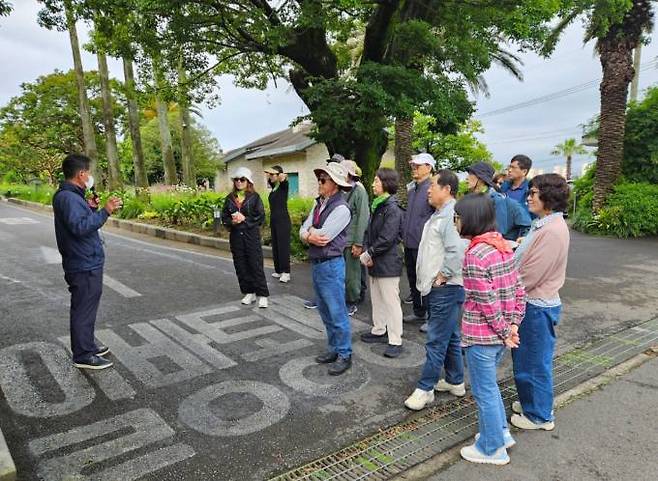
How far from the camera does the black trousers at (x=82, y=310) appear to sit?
389cm

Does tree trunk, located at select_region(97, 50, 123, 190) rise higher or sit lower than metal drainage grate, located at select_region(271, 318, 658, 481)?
higher

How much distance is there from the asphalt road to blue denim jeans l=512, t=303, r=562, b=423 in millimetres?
917

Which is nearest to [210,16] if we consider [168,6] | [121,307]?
[168,6]

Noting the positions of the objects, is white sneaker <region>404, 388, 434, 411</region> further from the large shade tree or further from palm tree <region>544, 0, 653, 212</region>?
palm tree <region>544, 0, 653, 212</region>

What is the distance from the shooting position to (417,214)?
491cm

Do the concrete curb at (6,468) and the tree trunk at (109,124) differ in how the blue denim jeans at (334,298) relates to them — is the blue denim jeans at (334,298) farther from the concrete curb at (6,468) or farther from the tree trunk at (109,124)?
the tree trunk at (109,124)

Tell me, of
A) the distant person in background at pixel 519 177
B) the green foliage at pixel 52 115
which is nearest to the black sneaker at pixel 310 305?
the distant person in background at pixel 519 177

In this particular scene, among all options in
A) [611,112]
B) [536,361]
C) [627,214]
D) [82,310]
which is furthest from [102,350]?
[611,112]

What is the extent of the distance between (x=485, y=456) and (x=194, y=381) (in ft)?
7.76

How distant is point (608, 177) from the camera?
12914 mm

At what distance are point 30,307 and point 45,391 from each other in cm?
265

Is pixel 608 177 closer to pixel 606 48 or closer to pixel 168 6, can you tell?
pixel 606 48

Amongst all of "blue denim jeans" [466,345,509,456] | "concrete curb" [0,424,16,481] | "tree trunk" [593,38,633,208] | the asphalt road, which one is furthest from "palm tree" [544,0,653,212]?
"concrete curb" [0,424,16,481]

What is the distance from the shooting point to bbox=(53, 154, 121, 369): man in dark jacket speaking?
12.2 ft
